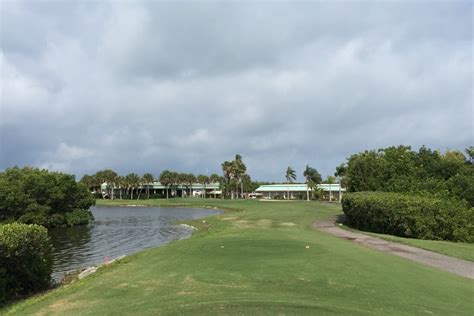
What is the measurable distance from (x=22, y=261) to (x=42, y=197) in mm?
37572

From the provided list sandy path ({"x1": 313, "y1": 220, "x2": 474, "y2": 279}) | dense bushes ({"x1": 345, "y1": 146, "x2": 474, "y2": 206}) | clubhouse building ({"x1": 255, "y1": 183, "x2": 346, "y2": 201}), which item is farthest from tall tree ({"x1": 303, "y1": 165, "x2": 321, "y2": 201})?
sandy path ({"x1": 313, "y1": 220, "x2": 474, "y2": 279})

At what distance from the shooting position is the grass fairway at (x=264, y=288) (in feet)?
27.7

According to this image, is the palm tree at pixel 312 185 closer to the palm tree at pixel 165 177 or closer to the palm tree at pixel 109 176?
the palm tree at pixel 165 177

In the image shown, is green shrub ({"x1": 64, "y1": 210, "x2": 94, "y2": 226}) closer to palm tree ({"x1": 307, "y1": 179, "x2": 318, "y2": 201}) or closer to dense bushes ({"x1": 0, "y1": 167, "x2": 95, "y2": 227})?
dense bushes ({"x1": 0, "y1": 167, "x2": 95, "y2": 227})

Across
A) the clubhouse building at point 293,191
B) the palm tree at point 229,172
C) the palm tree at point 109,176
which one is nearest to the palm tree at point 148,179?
the palm tree at point 109,176

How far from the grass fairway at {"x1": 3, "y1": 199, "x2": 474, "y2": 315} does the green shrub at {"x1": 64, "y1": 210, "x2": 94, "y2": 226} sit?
35.4 m

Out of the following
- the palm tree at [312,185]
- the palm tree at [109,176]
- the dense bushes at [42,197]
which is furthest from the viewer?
the palm tree at [109,176]

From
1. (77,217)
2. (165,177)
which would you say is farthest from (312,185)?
(77,217)

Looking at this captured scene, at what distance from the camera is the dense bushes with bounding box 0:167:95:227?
4250 cm

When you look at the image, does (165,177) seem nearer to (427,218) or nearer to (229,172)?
(229,172)

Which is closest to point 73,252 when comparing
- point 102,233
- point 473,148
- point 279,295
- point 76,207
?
point 102,233

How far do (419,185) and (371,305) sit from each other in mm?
26483

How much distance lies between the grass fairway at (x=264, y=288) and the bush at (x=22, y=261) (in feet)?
3.45

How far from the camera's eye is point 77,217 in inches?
1917
